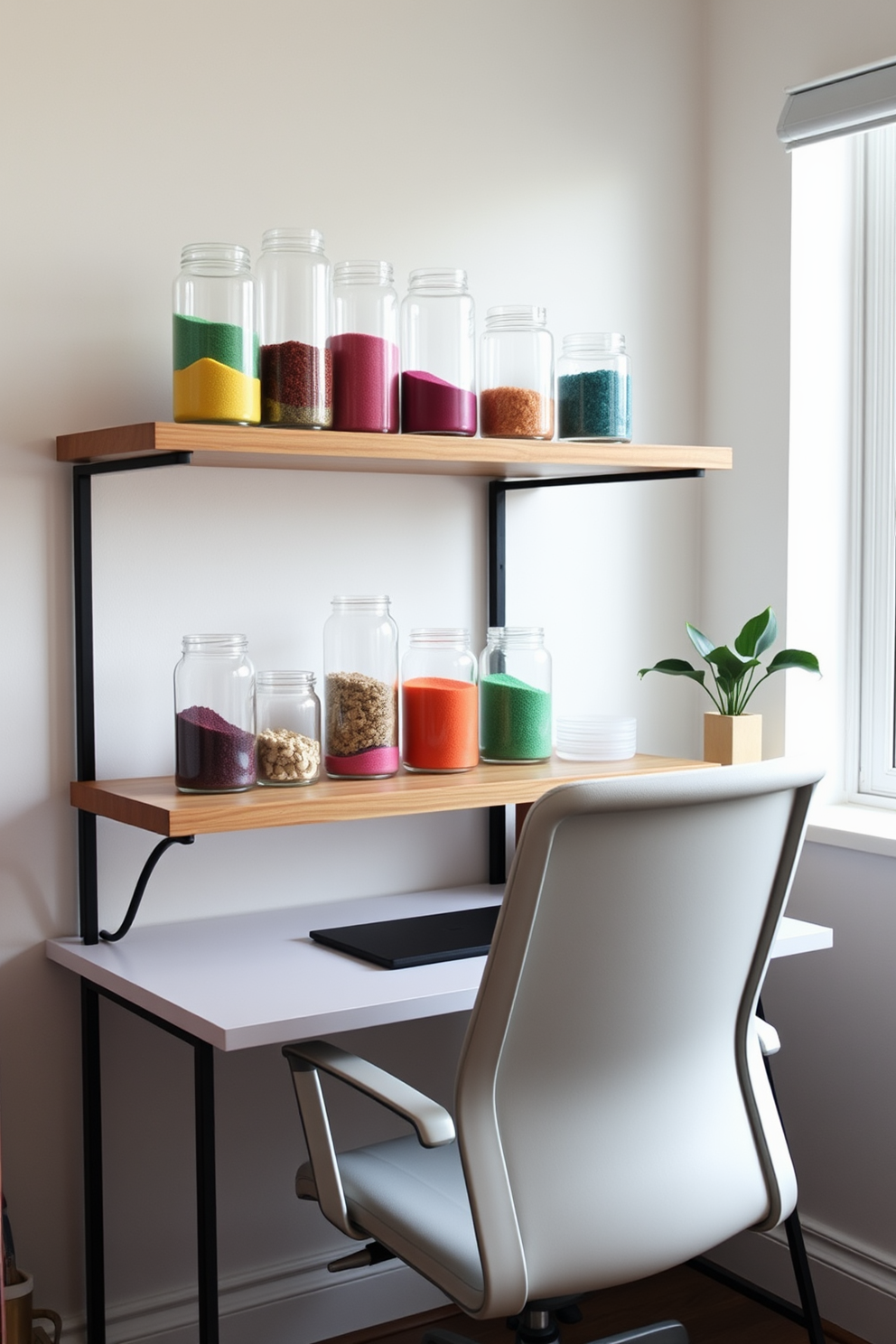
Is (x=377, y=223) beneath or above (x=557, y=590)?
above

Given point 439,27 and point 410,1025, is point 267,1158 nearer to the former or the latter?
point 410,1025

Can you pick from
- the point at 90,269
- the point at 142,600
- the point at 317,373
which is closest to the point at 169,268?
the point at 90,269

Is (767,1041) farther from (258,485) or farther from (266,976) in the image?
(258,485)

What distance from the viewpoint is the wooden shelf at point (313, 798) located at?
1828mm

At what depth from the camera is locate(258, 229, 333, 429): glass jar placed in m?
1.92

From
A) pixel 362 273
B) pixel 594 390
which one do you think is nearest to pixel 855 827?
pixel 594 390

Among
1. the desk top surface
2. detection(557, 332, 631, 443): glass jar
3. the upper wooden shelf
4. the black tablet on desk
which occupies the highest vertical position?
detection(557, 332, 631, 443): glass jar

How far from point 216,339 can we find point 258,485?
0.39 metres

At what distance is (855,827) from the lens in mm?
2389

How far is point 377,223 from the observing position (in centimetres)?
228

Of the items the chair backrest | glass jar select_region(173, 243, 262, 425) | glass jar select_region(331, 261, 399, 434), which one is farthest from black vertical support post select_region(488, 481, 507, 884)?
the chair backrest

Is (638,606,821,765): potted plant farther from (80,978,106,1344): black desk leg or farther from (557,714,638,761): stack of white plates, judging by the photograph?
(80,978,106,1344): black desk leg

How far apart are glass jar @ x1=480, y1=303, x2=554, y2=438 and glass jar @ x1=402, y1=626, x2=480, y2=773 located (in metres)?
0.34

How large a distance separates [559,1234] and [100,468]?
1192mm
